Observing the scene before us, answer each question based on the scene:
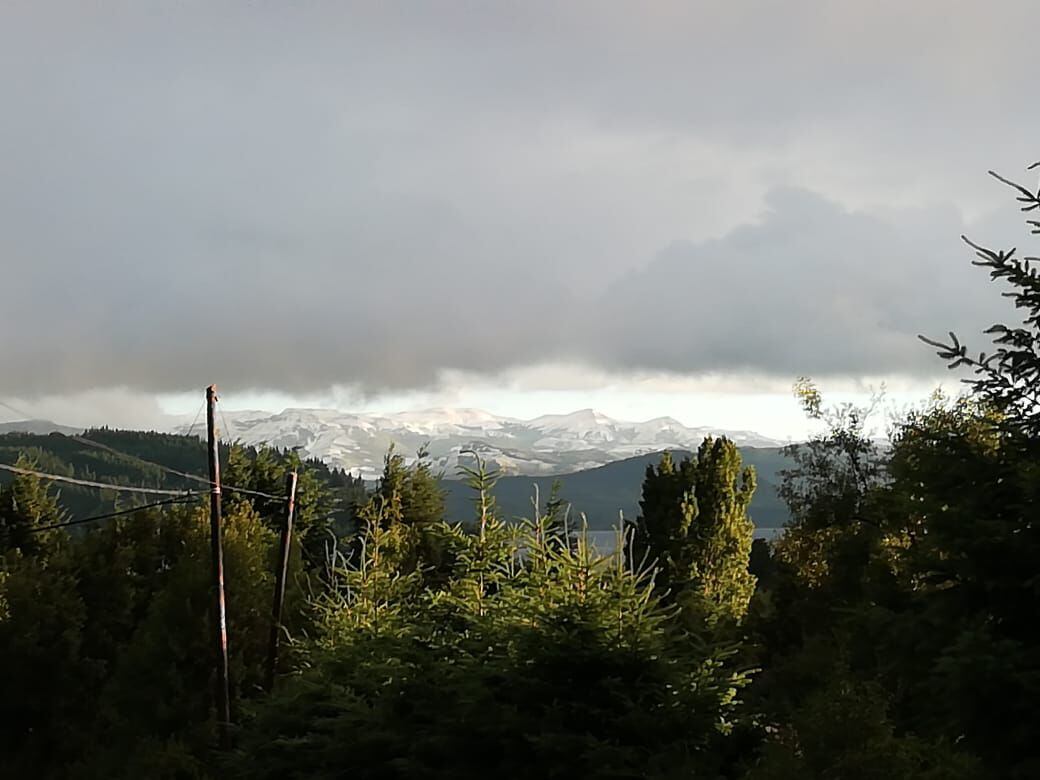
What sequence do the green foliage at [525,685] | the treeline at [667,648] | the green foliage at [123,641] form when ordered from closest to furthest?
the treeline at [667,648]
the green foliage at [525,685]
the green foliage at [123,641]

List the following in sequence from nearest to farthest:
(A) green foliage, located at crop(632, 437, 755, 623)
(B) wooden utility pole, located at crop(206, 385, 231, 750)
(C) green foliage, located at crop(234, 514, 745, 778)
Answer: (C) green foliage, located at crop(234, 514, 745, 778) → (B) wooden utility pole, located at crop(206, 385, 231, 750) → (A) green foliage, located at crop(632, 437, 755, 623)

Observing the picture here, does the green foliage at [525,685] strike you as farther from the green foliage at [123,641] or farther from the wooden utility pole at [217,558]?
the green foliage at [123,641]

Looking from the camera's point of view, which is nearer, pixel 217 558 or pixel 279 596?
pixel 217 558

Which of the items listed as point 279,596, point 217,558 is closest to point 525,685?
point 217,558

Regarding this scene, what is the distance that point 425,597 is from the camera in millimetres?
13203

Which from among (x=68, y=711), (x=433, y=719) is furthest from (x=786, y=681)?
(x=68, y=711)

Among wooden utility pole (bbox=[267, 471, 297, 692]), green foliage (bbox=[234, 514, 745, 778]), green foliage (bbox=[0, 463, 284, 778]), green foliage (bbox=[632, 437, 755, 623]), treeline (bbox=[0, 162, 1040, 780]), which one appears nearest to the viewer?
treeline (bbox=[0, 162, 1040, 780])

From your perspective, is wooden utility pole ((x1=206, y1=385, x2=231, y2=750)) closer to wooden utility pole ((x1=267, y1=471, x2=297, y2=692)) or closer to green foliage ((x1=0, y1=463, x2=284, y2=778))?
wooden utility pole ((x1=267, y1=471, x2=297, y2=692))

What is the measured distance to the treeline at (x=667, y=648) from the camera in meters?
6.94

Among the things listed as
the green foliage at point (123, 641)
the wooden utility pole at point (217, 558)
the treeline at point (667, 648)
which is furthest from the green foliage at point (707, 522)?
the wooden utility pole at point (217, 558)

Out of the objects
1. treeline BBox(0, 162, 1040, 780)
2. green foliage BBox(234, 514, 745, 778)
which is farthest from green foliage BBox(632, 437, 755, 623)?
green foliage BBox(234, 514, 745, 778)

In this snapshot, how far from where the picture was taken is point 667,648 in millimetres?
10367

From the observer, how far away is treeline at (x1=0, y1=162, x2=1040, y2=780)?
6941mm

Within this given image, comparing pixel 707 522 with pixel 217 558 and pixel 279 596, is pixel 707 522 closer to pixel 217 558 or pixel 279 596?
pixel 279 596
